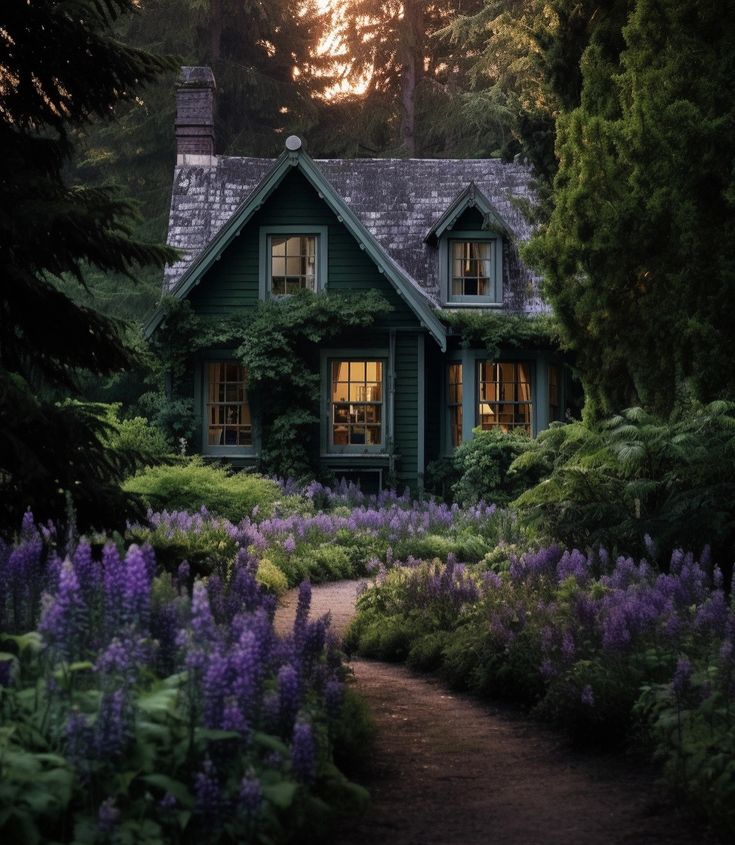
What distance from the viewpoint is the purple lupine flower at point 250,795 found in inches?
164

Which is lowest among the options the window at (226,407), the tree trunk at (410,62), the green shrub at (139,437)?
the green shrub at (139,437)

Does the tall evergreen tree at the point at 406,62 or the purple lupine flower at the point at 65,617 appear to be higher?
the tall evergreen tree at the point at 406,62

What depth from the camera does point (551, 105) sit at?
15.0 metres

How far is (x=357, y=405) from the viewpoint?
77.5 ft

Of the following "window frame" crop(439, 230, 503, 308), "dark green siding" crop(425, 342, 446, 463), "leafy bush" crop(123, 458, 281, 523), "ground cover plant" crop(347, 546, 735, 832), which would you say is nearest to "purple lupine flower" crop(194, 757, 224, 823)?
"ground cover plant" crop(347, 546, 735, 832)

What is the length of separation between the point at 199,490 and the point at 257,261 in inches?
321

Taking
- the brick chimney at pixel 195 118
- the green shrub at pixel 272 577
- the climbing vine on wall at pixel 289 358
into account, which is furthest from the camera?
the brick chimney at pixel 195 118

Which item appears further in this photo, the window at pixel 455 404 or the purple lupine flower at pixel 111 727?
the window at pixel 455 404

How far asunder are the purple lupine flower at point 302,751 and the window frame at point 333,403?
18.6 meters

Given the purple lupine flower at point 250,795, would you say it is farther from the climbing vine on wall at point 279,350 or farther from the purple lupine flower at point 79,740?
the climbing vine on wall at point 279,350

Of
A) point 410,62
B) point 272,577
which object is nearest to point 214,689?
point 272,577

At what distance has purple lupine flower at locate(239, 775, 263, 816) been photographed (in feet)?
13.7

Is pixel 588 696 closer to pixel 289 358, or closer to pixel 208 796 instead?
pixel 208 796

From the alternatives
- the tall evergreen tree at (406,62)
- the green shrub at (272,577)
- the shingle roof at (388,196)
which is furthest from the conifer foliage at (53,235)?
the tall evergreen tree at (406,62)
